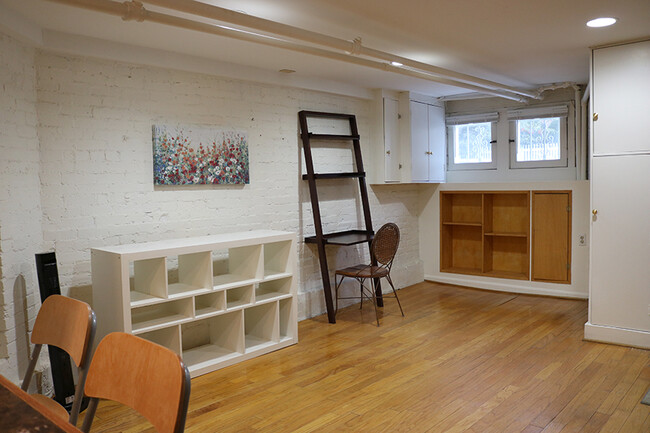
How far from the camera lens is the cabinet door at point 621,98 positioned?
4.20 m

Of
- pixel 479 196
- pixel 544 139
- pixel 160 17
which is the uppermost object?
pixel 160 17

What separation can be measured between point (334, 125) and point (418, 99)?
1.44m

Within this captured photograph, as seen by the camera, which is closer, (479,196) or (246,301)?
(246,301)

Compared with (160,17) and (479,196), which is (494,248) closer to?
(479,196)

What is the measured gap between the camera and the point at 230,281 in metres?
4.30

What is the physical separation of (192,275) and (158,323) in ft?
1.62

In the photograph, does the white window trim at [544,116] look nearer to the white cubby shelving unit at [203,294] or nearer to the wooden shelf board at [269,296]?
the white cubby shelving unit at [203,294]

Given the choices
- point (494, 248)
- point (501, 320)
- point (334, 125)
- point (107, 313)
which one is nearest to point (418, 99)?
point (334, 125)

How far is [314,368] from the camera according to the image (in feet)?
13.4

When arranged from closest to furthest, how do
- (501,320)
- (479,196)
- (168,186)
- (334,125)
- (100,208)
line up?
(100,208) < (168,186) < (501,320) < (334,125) < (479,196)

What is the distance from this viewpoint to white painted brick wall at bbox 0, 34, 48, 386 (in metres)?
3.23

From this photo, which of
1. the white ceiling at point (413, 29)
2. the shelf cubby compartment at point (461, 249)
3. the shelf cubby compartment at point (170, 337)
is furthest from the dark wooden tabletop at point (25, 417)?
the shelf cubby compartment at point (461, 249)

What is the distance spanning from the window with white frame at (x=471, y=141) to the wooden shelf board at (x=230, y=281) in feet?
13.5

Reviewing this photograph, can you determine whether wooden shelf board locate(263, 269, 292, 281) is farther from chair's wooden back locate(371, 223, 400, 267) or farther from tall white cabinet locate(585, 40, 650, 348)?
tall white cabinet locate(585, 40, 650, 348)
